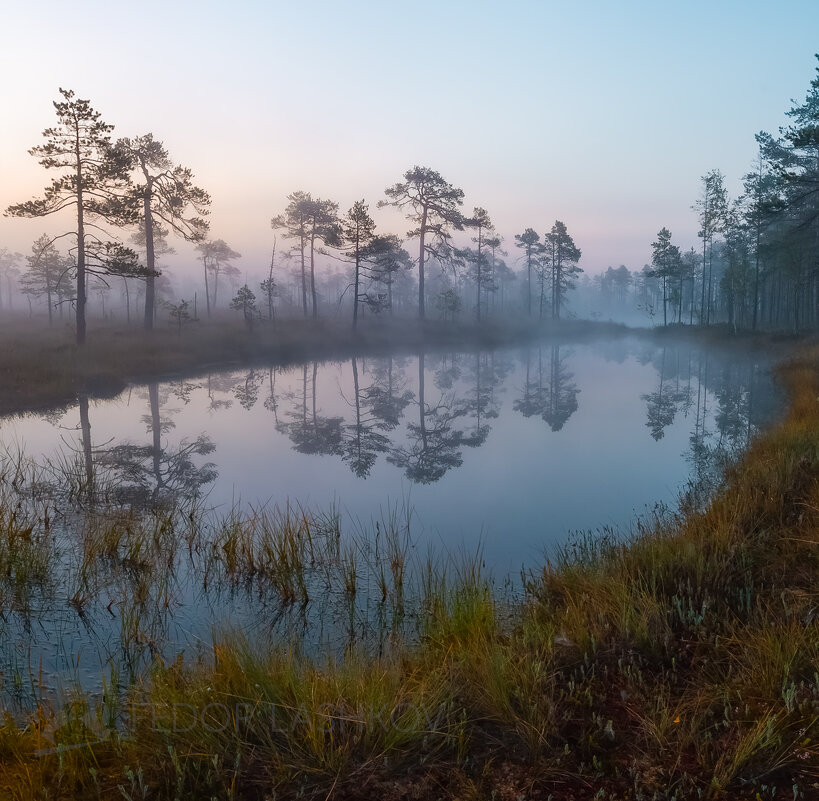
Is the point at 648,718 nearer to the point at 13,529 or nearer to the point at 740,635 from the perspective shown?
the point at 740,635

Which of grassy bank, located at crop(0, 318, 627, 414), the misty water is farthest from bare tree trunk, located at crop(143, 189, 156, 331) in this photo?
the misty water

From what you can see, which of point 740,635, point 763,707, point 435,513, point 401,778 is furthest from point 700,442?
point 401,778

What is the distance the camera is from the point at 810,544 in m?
4.96

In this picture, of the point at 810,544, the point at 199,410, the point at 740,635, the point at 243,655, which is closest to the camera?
the point at 243,655

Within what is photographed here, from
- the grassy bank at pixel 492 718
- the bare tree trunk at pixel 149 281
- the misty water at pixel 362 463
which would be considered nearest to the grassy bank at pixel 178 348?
the bare tree trunk at pixel 149 281

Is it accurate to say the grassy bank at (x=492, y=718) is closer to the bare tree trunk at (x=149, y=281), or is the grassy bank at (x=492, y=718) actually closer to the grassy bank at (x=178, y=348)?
the grassy bank at (x=178, y=348)

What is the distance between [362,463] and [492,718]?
841 centimetres

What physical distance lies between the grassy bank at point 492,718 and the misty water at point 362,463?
0.82 meters

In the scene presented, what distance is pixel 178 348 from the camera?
2975cm

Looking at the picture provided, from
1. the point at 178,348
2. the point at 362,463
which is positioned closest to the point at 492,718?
the point at 362,463

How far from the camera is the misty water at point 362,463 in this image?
16.8 ft

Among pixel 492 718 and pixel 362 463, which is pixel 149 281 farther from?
pixel 492 718

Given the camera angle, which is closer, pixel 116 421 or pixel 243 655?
pixel 243 655

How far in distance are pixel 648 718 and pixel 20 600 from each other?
543 centimetres
